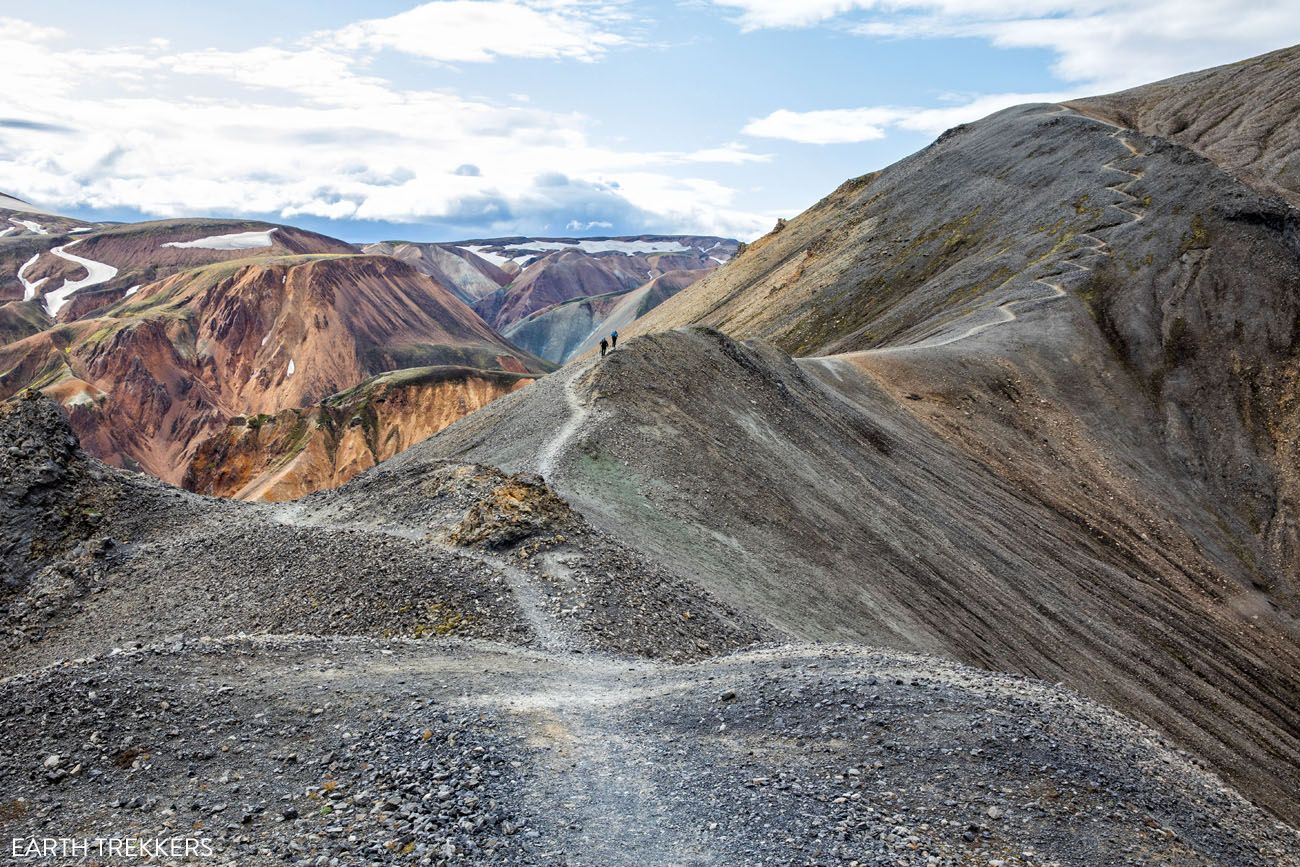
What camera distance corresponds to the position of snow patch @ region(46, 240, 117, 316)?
172 meters

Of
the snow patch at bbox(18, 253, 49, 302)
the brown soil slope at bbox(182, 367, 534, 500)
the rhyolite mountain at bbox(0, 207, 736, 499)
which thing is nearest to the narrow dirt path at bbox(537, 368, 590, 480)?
the brown soil slope at bbox(182, 367, 534, 500)

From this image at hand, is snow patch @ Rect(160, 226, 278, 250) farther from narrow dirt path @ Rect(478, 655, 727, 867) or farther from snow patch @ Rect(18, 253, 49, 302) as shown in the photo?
narrow dirt path @ Rect(478, 655, 727, 867)

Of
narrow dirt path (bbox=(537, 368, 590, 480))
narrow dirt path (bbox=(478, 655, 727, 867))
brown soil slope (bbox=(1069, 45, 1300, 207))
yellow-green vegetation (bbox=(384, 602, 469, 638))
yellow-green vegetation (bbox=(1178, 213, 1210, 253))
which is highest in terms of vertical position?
brown soil slope (bbox=(1069, 45, 1300, 207))

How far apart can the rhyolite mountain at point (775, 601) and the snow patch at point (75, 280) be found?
548 feet

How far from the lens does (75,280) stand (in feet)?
596

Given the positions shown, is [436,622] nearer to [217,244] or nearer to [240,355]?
[240,355]

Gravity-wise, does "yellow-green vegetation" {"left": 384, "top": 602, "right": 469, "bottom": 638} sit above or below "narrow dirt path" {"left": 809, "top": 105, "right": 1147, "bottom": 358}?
below

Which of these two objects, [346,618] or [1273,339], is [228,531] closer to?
[346,618]

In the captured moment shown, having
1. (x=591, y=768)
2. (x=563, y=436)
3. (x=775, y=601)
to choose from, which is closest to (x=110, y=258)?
(x=563, y=436)

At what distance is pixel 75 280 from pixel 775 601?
204m

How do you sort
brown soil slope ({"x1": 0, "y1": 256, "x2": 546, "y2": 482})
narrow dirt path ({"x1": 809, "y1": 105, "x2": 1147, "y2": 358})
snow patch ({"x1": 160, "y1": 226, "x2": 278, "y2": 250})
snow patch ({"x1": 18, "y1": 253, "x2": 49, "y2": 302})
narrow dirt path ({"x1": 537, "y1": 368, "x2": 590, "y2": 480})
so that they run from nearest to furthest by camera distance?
narrow dirt path ({"x1": 537, "y1": 368, "x2": 590, "y2": 480}) → narrow dirt path ({"x1": 809, "y1": 105, "x2": 1147, "y2": 358}) → brown soil slope ({"x1": 0, "y1": 256, "x2": 546, "y2": 482}) → snow patch ({"x1": 18, "y1": 253, "x2": 49, "y2": 302}) → snow patch ({"x1": 160, "y1": 226, "x2": 278, "y2": 250})

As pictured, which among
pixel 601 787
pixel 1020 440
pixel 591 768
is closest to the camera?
pixel 601 787

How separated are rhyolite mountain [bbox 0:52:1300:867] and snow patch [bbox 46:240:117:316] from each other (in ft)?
548

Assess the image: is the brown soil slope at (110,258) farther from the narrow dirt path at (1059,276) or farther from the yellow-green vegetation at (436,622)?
the yellow-green vegetation at (436,622)
